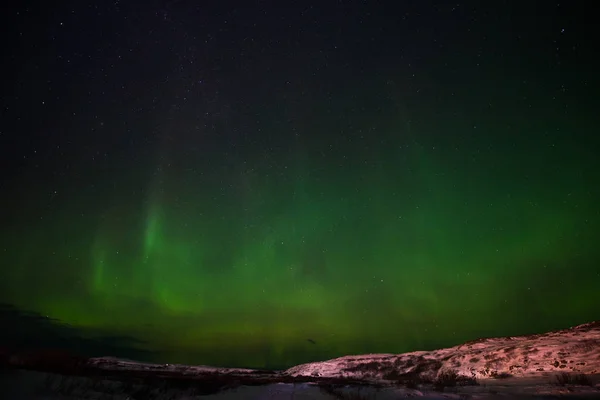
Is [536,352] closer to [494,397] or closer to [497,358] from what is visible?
[497,358]

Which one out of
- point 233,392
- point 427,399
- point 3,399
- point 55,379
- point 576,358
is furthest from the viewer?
point 576,358

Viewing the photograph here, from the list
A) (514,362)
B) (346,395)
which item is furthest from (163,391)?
(514,362)

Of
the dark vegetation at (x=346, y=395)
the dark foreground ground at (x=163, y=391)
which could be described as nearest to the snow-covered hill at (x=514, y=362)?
the dark foreground ground at (x=163, y=391)

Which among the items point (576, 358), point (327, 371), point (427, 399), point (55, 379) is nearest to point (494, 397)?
point (427, 399)

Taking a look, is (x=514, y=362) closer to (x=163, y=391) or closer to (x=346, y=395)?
(x=346, y=395)

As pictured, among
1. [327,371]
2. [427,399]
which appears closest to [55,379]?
[427,399]

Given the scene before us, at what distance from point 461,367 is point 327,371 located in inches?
1073

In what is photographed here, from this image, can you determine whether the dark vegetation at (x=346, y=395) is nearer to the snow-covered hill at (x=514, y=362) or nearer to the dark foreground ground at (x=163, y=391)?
the dark foreground ground at (x=163, y=391)

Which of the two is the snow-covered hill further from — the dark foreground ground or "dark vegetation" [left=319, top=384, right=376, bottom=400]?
"dark vegetation" [left=319, top=384, right=376, bottom=400]

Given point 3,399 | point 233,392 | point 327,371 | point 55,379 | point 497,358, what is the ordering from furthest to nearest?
1. point 327,371
2. point 497,358
3. point 233,392
4. point 55,379
5. point 3,399

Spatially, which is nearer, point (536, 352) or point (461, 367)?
point (536, 352)

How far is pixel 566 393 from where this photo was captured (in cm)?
1094

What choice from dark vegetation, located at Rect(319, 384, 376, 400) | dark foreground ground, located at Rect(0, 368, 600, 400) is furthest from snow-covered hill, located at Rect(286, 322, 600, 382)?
dark vegetation, located at Rect(319, 384, 376, 400)

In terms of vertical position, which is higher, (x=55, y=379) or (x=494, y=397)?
(x=55, y=379)
